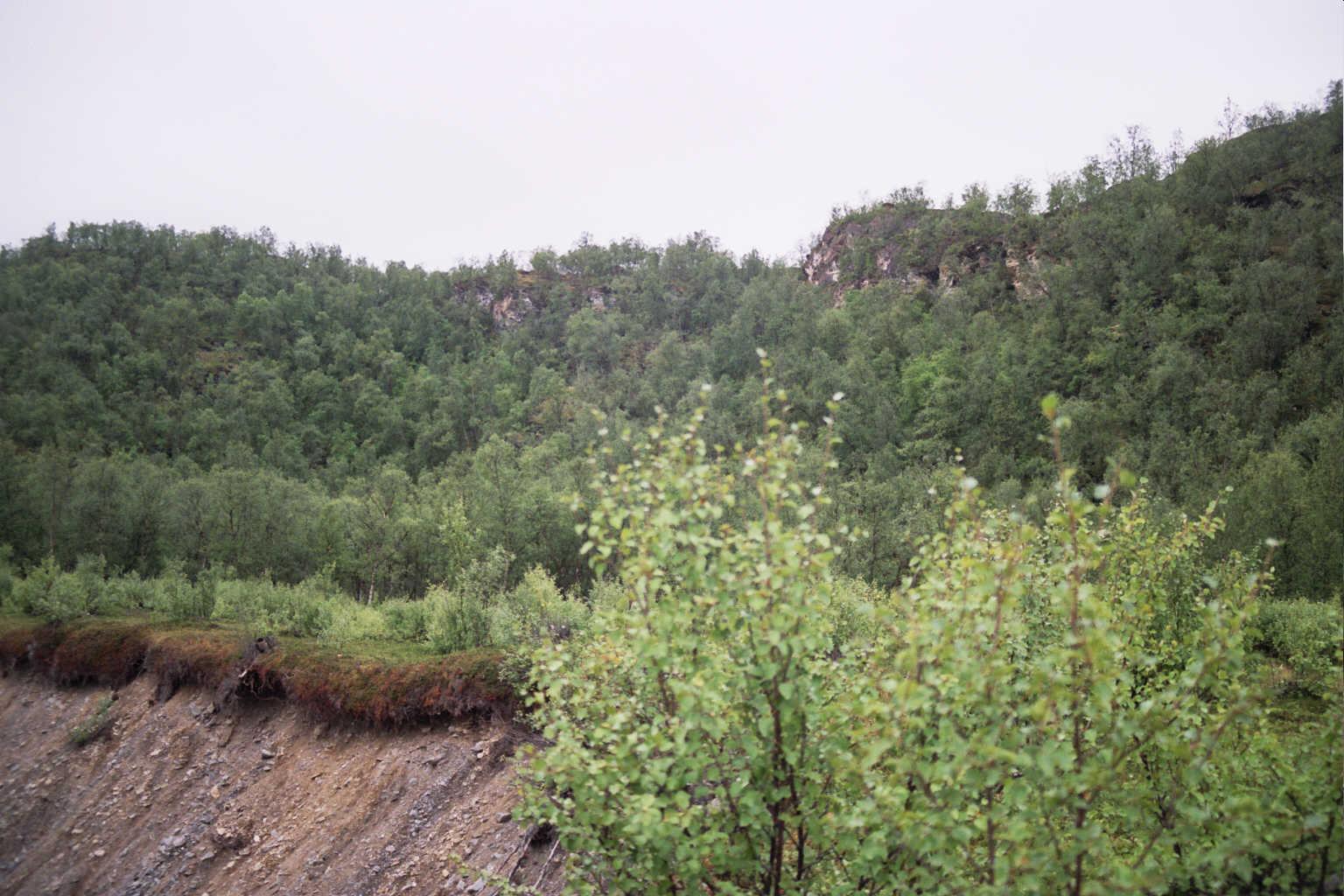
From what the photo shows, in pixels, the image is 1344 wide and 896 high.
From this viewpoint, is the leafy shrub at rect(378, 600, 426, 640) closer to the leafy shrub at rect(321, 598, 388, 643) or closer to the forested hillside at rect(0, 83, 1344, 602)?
the leafy shrub at rect(321, 598, 388, 643)

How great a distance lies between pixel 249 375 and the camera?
10838 cm

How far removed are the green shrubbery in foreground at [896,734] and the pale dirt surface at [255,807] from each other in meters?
7.04

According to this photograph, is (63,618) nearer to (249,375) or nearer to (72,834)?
(72,834)

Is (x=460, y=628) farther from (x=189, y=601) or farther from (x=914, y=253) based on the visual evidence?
(x=914, y=253)

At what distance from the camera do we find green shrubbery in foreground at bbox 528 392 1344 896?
387cm

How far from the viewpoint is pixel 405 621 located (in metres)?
24.9

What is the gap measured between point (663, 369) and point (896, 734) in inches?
4156

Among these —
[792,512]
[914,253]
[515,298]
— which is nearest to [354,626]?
[792,512]

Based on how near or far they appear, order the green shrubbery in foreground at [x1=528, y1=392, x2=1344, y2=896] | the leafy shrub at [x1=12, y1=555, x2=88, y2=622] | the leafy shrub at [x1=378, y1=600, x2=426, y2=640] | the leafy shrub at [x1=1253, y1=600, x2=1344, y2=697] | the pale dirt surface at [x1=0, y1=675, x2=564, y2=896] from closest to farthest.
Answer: the green shrubbery in foreground at [x1=528, y1=392, x2=1344, y2=896] < the leafy shrub at [x1=1253, y1=600, x2=1344, y2=697] < the pale dirt surface at [x1=0, y1=675, x2=564, y2=896] < the leafy shrub at [x1=378, y1=600, x2=426, y2=640] < the leafy shrub at [x1=12, y1=555, x2=88, y2=622]

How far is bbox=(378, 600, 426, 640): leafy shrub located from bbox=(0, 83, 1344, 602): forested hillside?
15695mm

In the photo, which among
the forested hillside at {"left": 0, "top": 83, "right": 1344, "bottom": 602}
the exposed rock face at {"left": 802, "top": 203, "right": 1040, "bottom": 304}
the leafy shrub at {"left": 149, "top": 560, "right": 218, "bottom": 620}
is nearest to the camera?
the leafy shrub at {"left": 149, "top": 560, "right": 218, "bottom": 620}

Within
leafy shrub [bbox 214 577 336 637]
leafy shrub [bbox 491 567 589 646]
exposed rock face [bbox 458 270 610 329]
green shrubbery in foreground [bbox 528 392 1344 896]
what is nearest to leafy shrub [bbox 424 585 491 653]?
leafy shrub [bbox 491 567 589 646]

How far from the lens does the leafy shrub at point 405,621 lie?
24.2 meters

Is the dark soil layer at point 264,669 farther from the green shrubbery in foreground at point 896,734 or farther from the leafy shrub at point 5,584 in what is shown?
the green shrubbery in foreground at point 896,734
